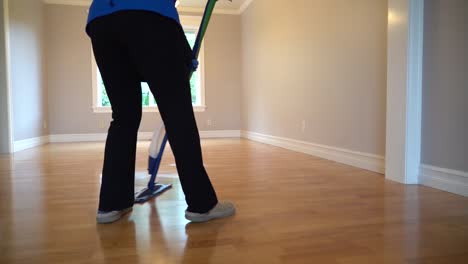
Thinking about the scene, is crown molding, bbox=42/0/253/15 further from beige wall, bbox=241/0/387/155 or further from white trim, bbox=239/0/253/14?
beige wall, bbox=241/0/387/155

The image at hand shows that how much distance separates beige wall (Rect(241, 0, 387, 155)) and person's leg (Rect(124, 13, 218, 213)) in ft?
5.48

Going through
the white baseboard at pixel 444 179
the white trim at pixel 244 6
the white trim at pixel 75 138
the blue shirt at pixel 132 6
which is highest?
the white trim at pixel 244 6

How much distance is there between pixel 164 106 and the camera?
1.30m

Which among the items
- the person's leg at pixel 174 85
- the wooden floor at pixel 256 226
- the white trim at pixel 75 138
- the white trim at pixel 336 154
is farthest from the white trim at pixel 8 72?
the person's leg at pixel 174 85

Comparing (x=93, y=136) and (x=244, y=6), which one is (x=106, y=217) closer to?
(x=93, y=136)

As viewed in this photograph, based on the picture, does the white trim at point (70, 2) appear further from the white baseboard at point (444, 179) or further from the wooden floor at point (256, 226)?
the white baseboard at point (444, 179)

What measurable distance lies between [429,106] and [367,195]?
663mm

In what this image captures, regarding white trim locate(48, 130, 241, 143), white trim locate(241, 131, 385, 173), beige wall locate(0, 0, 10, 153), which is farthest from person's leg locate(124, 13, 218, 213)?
white trim locate(48, 130, 241, 143)

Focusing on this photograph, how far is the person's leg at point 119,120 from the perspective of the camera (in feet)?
4.35

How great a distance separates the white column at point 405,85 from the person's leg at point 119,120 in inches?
59.7

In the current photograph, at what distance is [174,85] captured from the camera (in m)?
1.28

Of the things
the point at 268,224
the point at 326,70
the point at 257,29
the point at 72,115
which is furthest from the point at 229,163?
the point at 72,115

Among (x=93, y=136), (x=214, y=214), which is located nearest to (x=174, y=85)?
(x=214, y=214)

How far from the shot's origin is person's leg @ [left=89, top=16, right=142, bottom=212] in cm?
133
